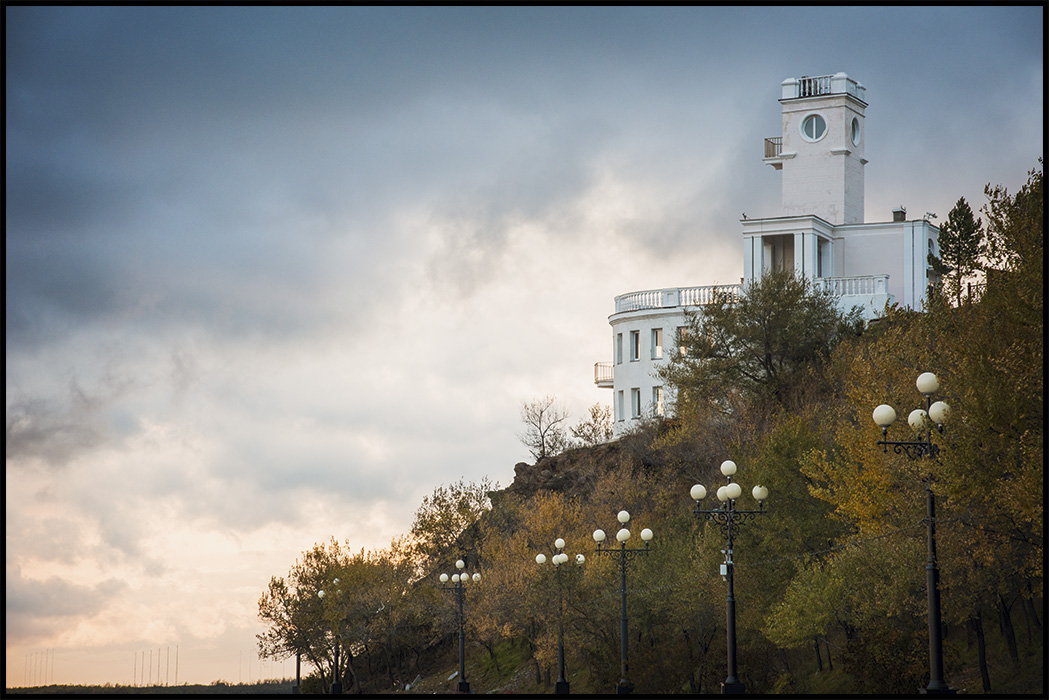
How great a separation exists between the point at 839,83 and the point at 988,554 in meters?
45.8

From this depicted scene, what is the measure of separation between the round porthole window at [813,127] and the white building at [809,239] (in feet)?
0.17

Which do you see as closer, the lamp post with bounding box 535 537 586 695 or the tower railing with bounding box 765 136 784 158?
the lamp post with bounding box 535 537 586 695

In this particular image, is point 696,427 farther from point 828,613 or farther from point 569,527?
point 828,613

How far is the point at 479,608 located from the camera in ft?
167

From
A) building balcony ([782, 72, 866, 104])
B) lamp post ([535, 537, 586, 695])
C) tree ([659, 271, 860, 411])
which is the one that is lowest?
lamp post ([535, 537, 586, 695])

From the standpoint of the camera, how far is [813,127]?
67.1 metres

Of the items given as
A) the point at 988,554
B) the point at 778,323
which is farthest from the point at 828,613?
the point at 778,323

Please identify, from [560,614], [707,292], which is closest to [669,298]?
[707,292]

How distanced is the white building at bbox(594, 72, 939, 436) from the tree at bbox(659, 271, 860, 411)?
215 inches

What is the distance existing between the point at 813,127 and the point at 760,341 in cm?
1669

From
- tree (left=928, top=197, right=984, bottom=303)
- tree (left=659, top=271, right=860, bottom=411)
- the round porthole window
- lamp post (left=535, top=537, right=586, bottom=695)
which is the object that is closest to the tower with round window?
the round porthole window

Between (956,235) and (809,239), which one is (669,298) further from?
(956,235)

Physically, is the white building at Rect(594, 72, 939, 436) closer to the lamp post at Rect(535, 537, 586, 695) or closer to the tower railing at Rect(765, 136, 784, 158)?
the tower railing at Rect(765, 136, 784, 158)

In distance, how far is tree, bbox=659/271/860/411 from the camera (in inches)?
2157
